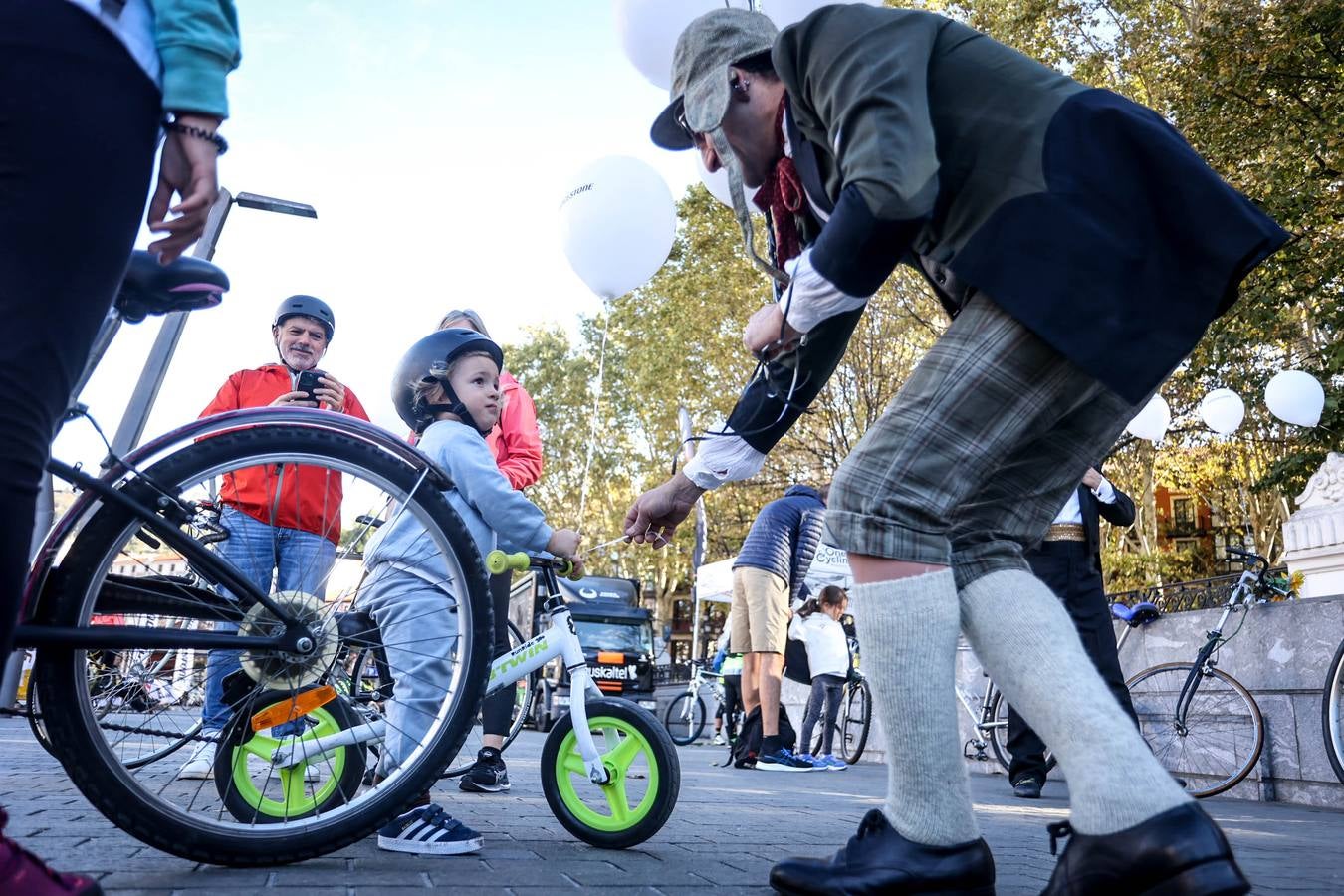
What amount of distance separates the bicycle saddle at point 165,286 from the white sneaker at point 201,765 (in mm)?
904

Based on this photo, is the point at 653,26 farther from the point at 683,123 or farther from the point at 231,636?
the point at 231,636

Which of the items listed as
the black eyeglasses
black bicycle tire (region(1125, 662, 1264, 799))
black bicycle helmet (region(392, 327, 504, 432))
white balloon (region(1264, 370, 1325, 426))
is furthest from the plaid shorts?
white balloon (region(1264, 370, 1325, 426))

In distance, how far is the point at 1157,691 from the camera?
6.97 meters

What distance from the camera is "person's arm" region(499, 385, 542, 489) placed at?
5.26 metres

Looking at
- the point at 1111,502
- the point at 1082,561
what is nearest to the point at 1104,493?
the point at 1111,502

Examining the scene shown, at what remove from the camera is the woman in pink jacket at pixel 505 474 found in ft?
15.3

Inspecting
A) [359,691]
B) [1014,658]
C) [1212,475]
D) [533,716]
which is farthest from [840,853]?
[1212,475]

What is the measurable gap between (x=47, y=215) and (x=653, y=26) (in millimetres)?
5547

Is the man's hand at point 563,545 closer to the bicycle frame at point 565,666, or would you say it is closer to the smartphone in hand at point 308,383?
the bicycle frame at point 565,666

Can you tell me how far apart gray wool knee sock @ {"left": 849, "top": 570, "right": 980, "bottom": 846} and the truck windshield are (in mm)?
22301

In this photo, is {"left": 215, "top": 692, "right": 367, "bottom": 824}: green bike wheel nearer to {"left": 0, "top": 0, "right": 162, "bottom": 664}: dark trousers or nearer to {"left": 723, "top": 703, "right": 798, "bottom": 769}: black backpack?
{"left": 0, "top": 0, "right": 162, "bottom": 664}: dark trousers

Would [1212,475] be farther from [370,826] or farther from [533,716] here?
[370,826]

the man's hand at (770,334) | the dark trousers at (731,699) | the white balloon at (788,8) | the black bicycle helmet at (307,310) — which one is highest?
the white balloon at (788,8)

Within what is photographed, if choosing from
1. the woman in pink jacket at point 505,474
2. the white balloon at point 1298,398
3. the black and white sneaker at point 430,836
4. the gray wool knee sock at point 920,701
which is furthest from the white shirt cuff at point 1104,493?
the white balloon at point 1298,398
